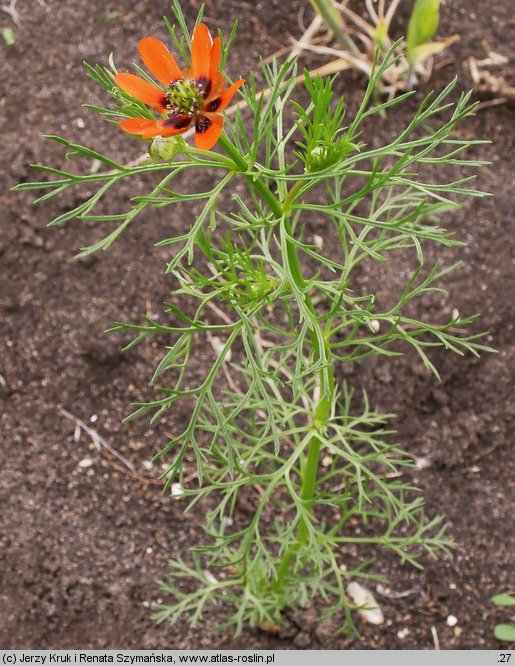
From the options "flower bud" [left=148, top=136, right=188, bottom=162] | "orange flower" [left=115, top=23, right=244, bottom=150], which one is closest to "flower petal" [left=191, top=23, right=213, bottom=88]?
"orange flower" [left=115, top=23, right=244, bottom=150]

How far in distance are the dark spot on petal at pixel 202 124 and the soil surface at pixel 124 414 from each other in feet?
3.93

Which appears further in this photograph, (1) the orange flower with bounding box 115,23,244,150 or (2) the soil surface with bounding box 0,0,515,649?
(2) the soil surface with bounding box 0,0,515,649

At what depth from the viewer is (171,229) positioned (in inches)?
94.0

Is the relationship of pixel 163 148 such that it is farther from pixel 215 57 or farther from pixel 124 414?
pixel 124 414

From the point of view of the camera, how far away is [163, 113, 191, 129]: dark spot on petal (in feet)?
3.67

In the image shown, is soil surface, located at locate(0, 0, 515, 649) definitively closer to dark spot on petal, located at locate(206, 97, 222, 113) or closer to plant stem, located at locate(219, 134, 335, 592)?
plant stem, located at locate(219, 134, 335, 592)

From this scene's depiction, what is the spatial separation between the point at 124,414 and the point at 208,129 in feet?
4.20

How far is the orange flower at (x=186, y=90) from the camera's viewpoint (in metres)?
1.10

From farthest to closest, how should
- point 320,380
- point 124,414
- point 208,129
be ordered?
point 124,414, point 320,380, point 208,129

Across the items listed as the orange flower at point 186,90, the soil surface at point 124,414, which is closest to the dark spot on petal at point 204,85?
the orange flower at point 186,90

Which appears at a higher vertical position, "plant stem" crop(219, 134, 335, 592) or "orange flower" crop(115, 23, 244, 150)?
"orange flower" crop(115, 23, 244, 150)

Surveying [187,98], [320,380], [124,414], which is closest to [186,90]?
[187,98]

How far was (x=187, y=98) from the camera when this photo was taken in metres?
1.14

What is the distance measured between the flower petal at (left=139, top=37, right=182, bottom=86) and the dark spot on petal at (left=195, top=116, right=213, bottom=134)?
10 cm
